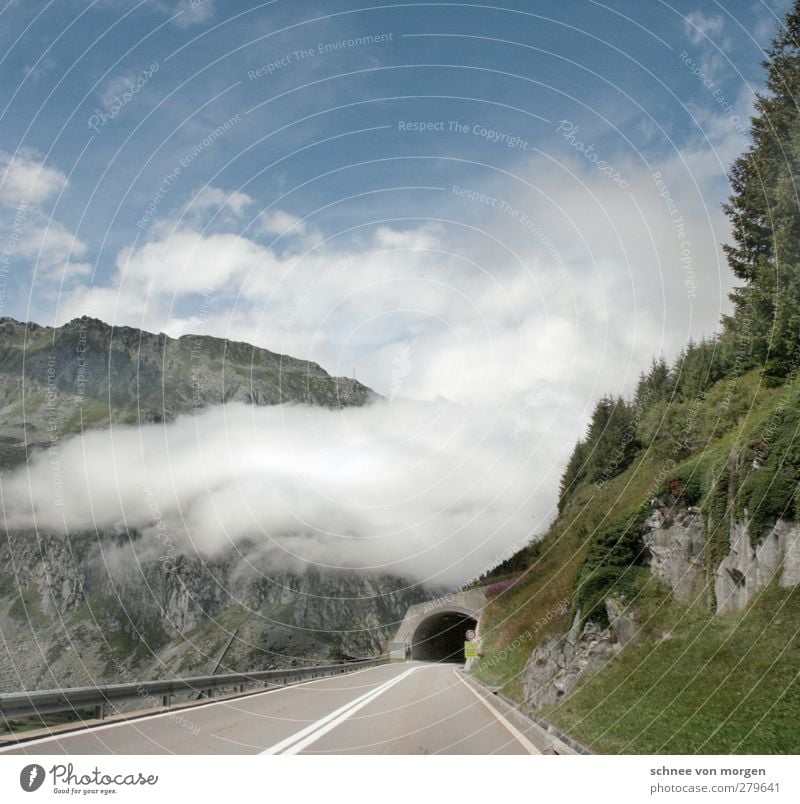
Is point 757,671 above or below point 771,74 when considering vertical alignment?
below

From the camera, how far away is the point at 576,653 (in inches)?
1014

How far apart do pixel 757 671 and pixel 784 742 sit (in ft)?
10.8

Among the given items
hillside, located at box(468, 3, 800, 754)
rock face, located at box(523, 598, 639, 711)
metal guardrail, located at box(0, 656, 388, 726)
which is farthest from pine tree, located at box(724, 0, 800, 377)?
metal guardrail, located at box(0, 656, 388, 726)

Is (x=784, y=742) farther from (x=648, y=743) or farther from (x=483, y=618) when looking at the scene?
(x=483, y=618)

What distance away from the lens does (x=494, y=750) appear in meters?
11.2

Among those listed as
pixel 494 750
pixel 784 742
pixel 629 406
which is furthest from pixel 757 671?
pixel 629 406

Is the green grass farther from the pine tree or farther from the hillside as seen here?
the pine tree

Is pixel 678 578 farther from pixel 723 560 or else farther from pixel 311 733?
pixel 311 733

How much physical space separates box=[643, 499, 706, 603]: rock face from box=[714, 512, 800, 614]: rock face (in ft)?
6.59

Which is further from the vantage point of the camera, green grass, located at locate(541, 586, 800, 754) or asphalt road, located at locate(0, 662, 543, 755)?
asphalt road, located at locate(0, 662, 543, 755)

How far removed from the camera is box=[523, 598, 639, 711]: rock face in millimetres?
23734
